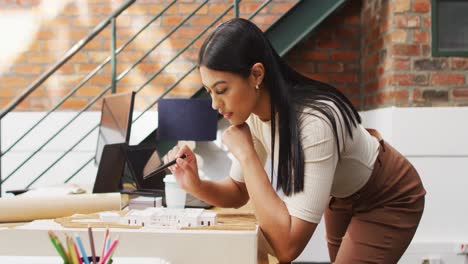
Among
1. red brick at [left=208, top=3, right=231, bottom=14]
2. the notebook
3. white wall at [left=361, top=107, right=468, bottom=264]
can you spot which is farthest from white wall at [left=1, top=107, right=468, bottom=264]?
red brick at [left=208, top=3, right=231, bottom=14]

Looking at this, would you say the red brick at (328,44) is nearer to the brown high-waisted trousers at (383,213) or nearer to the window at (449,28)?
the window at (449,28)

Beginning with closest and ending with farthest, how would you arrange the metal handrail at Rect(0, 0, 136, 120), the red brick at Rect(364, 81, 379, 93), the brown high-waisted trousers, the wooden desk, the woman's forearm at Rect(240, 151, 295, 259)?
the wooden desk < the woman's forearm at Rect(240, 151, 295, 259) < the brown high-waisted trousers < the metal handrail at Rect(0, 0, 136, 120) < the red brick at Rect(364, 81, 379, 93)

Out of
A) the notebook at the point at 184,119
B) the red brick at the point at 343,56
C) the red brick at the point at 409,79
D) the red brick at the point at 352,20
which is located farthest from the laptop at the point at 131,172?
the red brick at the point at 352,20

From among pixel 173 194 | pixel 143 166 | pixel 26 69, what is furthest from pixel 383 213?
pixel 26 69

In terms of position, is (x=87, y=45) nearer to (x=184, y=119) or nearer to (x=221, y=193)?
(x=184, y=119)

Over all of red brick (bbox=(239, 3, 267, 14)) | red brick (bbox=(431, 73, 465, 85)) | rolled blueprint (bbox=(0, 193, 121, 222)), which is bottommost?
rolled blueprint (bbox=(0, 193, 121, 222))

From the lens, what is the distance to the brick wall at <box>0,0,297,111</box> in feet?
11.5

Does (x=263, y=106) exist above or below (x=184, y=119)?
above

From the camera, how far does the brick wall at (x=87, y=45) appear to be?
138 inches

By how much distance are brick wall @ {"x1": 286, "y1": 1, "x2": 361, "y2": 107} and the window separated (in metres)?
0.70

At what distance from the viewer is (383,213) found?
1.36m

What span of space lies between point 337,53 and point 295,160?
8.13ft

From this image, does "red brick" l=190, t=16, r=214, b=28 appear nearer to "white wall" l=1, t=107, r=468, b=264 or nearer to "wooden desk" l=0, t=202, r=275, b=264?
"white wall" l=1, t=107, r=468, b=264

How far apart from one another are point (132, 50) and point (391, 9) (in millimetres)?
1687
